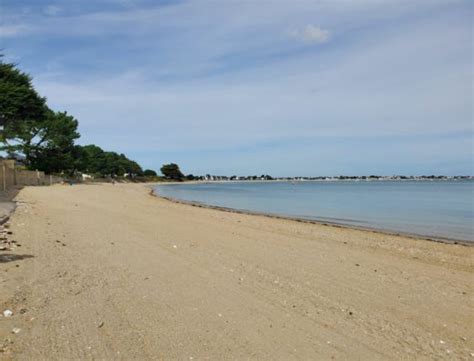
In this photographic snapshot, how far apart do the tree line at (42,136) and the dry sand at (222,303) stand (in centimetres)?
1586

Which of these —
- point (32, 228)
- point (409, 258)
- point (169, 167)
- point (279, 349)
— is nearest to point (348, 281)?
point (279, 349)

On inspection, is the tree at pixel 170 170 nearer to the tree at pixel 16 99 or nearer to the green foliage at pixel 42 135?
the green foliage at pixel 42 135

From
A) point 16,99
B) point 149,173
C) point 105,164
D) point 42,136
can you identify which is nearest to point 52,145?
point 42,136

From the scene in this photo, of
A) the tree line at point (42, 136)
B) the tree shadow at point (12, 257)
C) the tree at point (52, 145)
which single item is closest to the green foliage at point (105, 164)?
the tree line at point (42, 136)

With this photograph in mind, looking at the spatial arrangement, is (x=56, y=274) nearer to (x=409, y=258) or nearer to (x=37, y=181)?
(x=409, y=258)

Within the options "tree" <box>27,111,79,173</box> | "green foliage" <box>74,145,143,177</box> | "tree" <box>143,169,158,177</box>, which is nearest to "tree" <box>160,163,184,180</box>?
"tree" <box>143,169,158,177</box>

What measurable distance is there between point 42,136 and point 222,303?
183 feet

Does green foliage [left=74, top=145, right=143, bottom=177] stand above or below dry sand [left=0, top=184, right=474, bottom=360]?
above

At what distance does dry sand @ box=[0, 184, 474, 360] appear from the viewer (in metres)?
3.63

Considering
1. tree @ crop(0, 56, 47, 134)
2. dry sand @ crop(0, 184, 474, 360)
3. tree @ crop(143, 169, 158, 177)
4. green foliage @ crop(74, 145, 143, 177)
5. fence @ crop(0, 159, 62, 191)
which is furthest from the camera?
tree @ crop(143, 169, 158, 177)

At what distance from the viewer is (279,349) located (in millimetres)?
3650

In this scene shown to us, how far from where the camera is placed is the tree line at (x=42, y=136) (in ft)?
72.4

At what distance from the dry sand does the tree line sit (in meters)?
15.9

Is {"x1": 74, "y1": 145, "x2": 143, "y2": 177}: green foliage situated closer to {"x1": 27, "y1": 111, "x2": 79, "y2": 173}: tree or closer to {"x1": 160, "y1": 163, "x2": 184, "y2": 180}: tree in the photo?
{"x1": 27, "y1": 111, "x2": 79, "y2": 173}: tree
